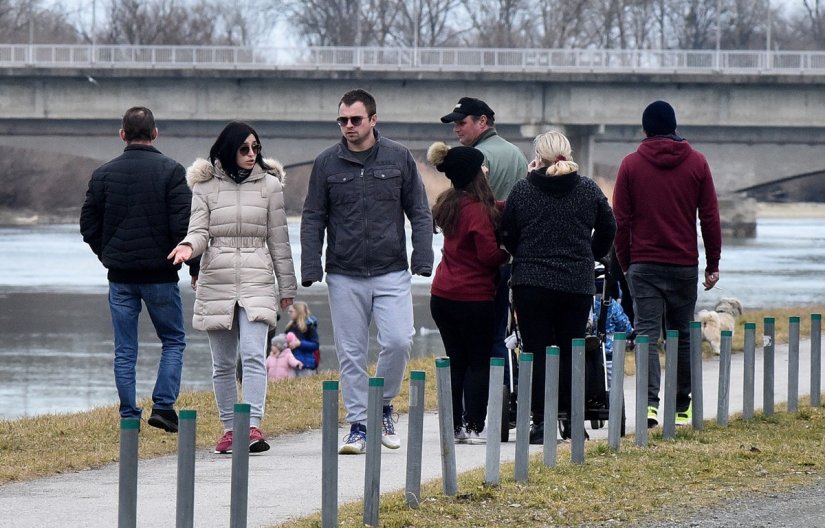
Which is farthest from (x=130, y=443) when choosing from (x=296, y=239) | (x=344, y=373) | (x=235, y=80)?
(x=296, y=239)

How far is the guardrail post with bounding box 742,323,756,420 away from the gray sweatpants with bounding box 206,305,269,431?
316 cm

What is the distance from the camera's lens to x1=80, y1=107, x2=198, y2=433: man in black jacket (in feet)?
35.6

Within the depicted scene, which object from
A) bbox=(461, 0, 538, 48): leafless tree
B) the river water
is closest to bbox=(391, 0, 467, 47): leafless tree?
bbox=(461, 0, 538, 48): leafless tree

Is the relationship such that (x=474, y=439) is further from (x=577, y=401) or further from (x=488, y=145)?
(x=488, y=145)

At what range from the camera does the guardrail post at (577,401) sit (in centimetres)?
897

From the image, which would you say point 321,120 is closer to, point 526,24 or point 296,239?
point 296,239

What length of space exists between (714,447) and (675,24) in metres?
102

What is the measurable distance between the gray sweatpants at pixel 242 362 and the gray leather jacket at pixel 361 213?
472 mm

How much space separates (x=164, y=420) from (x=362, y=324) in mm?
1764

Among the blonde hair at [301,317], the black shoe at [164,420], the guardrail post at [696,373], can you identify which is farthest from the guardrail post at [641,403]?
the blonde hair at [301,317]

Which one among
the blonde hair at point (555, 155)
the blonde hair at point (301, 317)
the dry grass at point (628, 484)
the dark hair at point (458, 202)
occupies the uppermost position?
the blonde hair at point (555, 155)

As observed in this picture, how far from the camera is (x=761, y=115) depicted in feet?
149

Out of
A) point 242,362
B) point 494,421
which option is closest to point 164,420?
point 242,362

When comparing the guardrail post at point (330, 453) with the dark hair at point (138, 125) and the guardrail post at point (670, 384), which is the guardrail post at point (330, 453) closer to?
Result: the guardrail post at point (670, 384)
